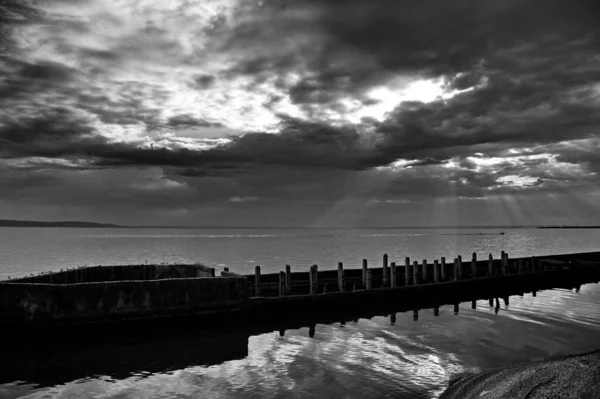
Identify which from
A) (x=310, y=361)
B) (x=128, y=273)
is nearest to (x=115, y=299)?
(x=128, y=273)

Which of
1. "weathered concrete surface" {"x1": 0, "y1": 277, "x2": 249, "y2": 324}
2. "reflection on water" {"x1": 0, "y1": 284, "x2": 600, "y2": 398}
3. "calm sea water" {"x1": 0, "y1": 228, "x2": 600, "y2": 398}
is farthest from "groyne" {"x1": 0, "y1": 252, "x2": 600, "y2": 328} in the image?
"calm sea water" {"x1": 0, "y1": 228, "x2": 600, "y2": 398}

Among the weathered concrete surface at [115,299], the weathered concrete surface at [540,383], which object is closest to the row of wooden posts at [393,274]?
the weathered concrete surface at [115,299]

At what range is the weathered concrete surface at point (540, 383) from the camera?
27.5 ft

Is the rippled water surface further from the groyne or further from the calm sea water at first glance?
the calm sea water

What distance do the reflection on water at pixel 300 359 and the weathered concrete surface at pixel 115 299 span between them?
1068mm

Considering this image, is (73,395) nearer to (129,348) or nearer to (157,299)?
(129,348)

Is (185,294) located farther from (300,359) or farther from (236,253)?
(236,253)


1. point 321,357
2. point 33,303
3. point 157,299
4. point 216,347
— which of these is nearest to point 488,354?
point 321,357

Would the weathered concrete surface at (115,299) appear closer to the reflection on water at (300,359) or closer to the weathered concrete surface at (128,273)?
the reflection on water at (300,359)

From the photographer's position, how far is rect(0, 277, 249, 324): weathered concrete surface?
48.1 ft

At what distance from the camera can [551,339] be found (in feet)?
53.5

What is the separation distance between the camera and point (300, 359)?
1373 centimetres

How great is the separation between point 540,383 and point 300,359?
7.04 meters

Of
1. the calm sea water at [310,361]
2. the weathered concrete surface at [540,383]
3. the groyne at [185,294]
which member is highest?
the groyne at [185,294]
